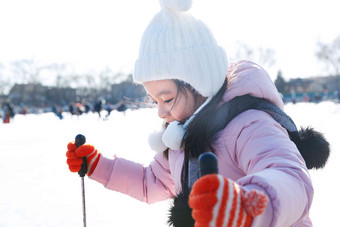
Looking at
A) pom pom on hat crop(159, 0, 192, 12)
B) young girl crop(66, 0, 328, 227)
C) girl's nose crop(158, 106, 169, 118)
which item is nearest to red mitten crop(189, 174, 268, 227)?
young girl crop(66, 0, 328, 227)

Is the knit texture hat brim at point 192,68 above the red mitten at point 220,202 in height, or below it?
above

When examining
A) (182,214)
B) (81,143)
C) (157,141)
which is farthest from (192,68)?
(81,143)

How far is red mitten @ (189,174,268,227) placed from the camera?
715 millimetres

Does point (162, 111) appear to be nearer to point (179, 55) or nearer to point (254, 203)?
point (179, 55)

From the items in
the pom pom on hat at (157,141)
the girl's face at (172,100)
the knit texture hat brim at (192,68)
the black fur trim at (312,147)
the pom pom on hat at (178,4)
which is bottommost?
the pom pom on hat at (157,141)

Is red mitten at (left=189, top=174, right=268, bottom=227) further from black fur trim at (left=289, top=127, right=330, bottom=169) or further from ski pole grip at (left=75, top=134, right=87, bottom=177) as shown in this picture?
ski pole grip at (left=75, top=134, right=87, bottom=177)

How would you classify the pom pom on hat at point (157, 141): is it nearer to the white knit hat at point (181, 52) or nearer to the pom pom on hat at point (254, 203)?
the white knit hat at point (181, 52)

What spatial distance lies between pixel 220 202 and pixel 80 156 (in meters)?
1.20

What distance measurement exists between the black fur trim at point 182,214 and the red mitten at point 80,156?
2.35 feet

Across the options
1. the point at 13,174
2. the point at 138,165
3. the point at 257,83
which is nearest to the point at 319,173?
the point at 138,165

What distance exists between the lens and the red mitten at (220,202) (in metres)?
0.72

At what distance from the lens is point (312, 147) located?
1.53 metres

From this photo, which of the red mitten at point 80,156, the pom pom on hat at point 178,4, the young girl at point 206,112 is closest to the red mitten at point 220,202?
the young girl at point 206,112

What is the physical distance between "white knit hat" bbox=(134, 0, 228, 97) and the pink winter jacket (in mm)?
87
